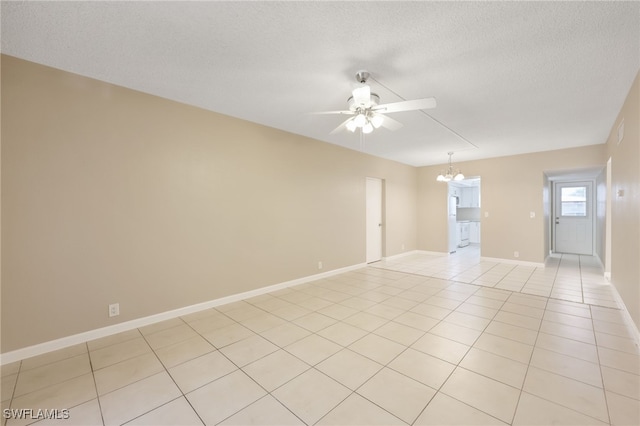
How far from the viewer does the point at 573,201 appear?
24.2ft

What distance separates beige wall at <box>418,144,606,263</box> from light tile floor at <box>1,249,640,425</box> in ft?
8.51

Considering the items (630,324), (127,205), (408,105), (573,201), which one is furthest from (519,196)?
(127,205)

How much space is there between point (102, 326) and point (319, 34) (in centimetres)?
351

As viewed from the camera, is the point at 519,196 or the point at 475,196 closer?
the point at 519,196

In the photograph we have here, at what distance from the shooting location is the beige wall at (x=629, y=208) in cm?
256

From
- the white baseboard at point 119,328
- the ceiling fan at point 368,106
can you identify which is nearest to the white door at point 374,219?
the white baseboard at point 119,328

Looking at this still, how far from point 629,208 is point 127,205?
5572 millimetres

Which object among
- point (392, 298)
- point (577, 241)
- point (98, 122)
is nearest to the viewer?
point (98, 122)

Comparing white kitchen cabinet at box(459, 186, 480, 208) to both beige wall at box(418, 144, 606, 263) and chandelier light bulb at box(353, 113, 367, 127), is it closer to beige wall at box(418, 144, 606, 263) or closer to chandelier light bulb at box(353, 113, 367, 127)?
beige wall at box(418, 144, 606, 263)

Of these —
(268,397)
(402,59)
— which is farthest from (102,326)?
(402,59)

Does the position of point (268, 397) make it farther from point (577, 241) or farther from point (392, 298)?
point (577, 241)

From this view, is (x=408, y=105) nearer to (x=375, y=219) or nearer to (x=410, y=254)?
(x=375, y=219)

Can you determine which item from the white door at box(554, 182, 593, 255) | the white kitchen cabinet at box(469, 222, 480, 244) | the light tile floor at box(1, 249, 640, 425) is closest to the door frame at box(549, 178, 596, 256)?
the white door at box(554, 182, 593, 255)

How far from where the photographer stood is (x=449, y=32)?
1953 millimetres
